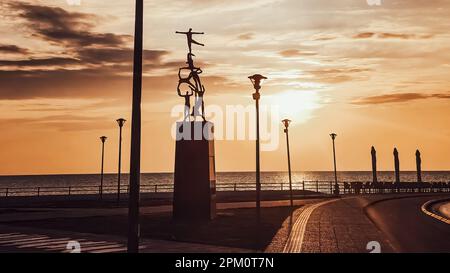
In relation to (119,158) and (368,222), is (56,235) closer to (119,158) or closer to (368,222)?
(368,222)

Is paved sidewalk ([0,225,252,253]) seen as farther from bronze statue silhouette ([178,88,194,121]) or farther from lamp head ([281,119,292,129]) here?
lamp head ([281,119,292,129])

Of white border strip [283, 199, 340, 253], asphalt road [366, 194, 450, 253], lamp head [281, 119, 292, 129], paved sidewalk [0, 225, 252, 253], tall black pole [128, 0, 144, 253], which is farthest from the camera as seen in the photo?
lamp head [281, 119, 292, 129]

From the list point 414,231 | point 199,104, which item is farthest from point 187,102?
point 414,231

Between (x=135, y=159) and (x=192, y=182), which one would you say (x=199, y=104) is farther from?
(x=135, y=159)

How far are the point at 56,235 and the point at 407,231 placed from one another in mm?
12780

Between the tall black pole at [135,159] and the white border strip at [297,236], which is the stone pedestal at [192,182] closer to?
the white border strip at [297,236]

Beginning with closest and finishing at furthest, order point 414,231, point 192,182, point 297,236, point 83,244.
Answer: point 83,244 → point 297,236 → point 414,231 → point 192,182

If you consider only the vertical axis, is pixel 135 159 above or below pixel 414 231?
above

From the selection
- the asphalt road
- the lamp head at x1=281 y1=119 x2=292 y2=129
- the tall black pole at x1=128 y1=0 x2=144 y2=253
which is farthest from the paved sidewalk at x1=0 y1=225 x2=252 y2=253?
the lamp head at x1=281 y1=119 x2=292 y2=129

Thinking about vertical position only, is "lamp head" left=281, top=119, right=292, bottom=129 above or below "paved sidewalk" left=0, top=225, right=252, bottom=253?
above

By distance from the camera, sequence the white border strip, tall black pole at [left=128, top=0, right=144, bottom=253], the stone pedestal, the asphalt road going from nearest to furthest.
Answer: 1. tall black pole at [left=128, top=0, right=144, bottom=253]
2. the white border strip
3. the asphalt road
4. the stone pedestal

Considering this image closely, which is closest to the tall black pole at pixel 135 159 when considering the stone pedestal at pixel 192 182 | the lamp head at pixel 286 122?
the stone pedestal at pixel 192 182

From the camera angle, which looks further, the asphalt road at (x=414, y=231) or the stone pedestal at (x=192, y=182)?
the stone pedestal at (x=192, y=182)
